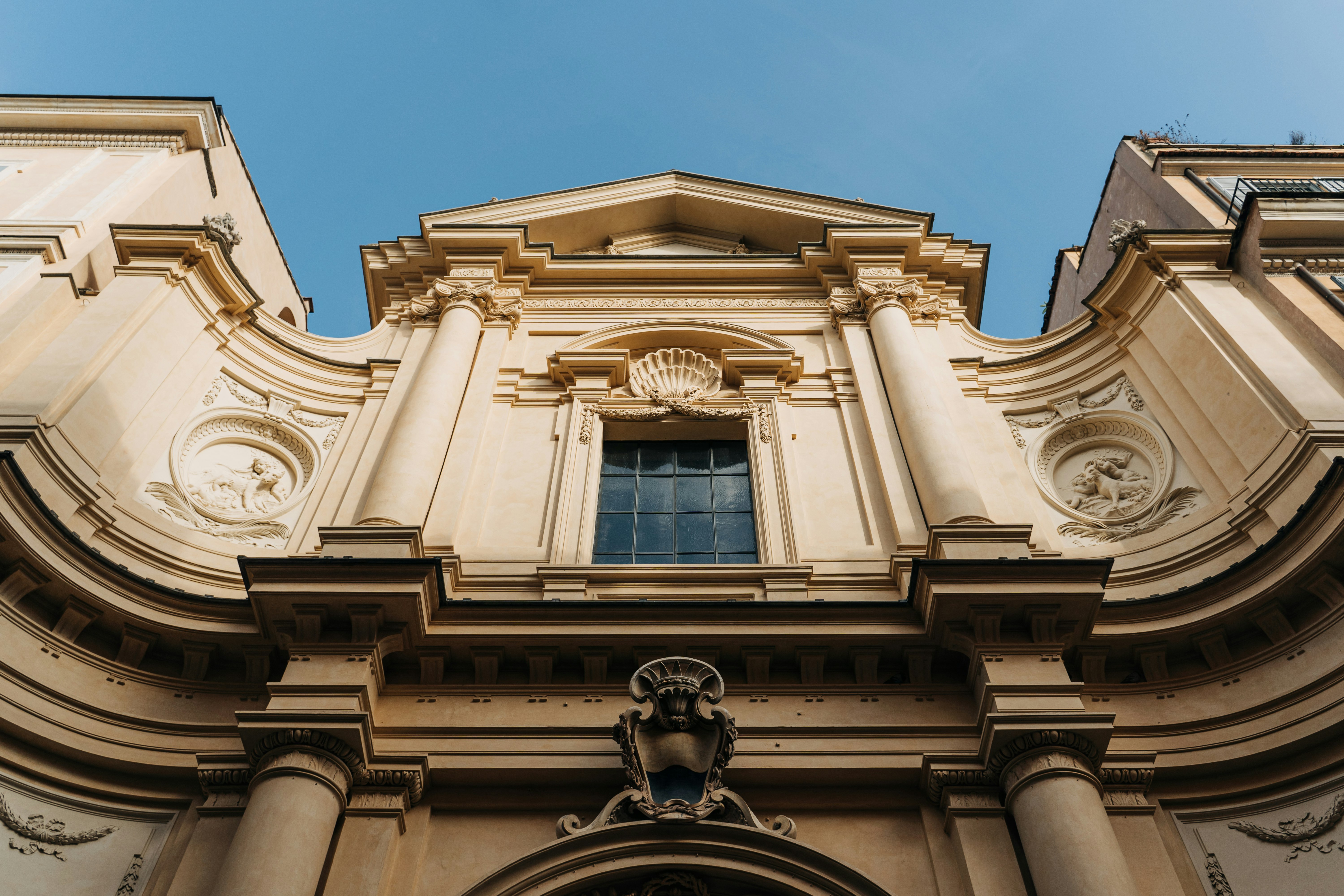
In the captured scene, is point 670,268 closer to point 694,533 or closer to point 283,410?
point 694,533

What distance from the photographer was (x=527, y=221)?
57.8 ft

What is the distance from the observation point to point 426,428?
1216 cm

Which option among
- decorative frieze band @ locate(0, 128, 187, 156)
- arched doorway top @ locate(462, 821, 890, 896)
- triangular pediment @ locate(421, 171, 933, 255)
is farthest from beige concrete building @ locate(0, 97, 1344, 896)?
triangular pediment @ locate(421, 171, 933, 255)

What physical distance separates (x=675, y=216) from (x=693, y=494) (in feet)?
24.0


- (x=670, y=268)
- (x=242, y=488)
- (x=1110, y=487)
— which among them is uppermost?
(x=670, y=268)

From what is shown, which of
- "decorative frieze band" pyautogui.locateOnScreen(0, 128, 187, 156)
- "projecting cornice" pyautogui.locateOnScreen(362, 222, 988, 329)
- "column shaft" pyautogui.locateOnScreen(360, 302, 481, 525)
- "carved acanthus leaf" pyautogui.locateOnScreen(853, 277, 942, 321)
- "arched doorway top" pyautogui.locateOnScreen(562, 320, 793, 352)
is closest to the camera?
"column shaft" pyautogui.locateOnScreen(360, 302, 481, 525)

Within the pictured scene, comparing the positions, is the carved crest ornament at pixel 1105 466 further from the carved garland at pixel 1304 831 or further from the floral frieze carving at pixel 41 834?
the floral frieze carving at pixel 41 834

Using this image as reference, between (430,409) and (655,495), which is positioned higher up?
(430,409)

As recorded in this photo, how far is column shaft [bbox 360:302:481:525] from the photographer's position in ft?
35.7

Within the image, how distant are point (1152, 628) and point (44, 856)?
28.9 feet

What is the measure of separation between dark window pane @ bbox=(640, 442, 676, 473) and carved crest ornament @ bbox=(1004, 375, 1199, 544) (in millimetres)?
4118

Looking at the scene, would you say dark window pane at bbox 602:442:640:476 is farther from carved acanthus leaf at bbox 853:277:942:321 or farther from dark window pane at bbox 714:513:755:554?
carved acanthus leaf at bbox 853:277:942:321

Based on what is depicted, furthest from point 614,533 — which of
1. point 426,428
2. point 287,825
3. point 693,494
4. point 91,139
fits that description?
point 91,139

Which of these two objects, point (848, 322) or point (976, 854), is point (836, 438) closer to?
point (848, 322)
